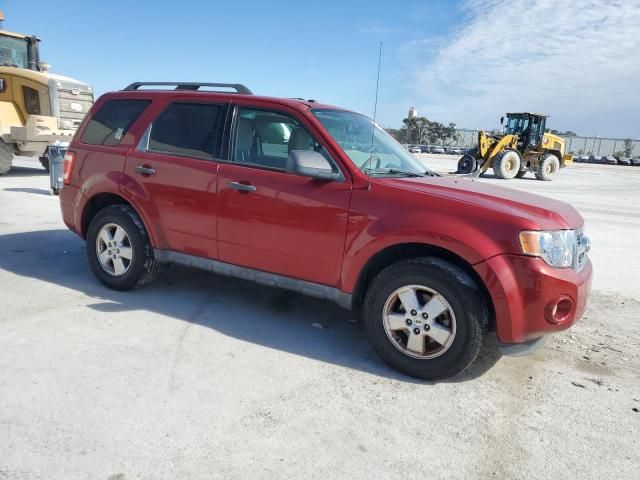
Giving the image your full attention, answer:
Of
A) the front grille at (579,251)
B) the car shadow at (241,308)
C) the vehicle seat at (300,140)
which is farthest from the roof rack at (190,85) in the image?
the front grille at (579,251)

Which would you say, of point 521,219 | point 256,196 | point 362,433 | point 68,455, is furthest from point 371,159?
point 68,455

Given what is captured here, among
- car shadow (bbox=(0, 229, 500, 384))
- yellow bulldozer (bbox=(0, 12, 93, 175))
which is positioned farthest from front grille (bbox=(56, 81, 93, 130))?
car shadow (bbox=(0, 229, 500, 384))

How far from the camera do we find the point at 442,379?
3264mm

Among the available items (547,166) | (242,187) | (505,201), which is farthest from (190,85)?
(547,166)

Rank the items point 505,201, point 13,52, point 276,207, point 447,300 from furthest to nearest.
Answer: point 13,52 → point 276,207 → point 505,201 → point 447,300

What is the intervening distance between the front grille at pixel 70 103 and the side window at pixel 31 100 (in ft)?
1.73

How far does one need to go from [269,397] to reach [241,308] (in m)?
1.51

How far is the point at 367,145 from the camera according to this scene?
3.96 meters

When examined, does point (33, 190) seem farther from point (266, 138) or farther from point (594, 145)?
point (594, 145)

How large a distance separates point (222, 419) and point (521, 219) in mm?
2116

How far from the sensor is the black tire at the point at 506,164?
831 inches

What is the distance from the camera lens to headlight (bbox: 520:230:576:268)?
2.95 metres

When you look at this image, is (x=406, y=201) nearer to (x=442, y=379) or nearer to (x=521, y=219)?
(x=521, y=219)

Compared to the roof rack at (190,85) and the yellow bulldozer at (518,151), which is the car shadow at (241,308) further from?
the yellow bulldozer at (518,151)
